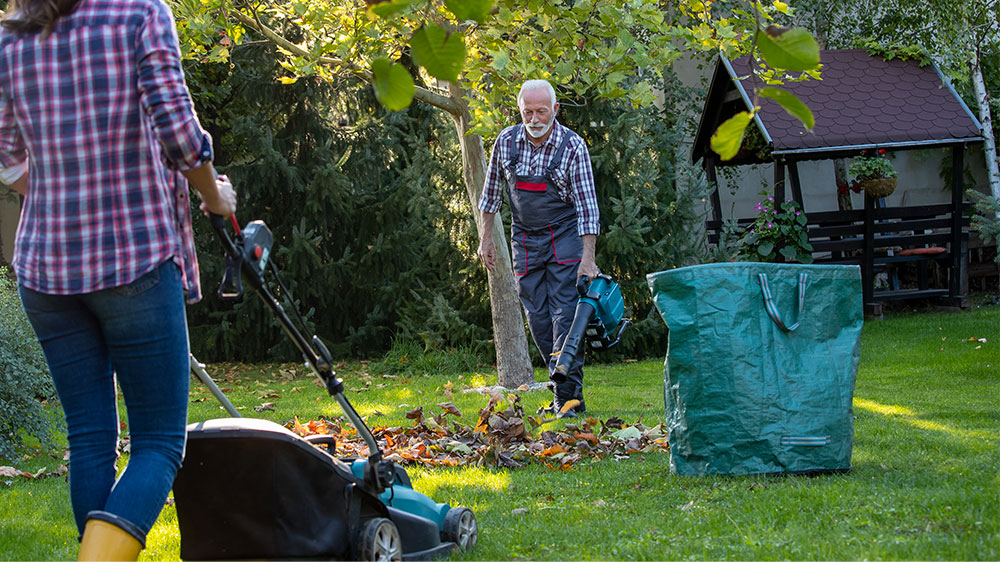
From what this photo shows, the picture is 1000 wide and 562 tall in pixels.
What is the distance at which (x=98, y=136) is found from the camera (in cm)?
227

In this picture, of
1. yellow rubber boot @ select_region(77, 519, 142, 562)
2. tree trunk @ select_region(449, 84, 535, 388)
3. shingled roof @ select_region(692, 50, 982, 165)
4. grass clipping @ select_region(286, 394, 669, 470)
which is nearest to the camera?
yellow rubber boot @ select_region(77, 519, 142, 562)

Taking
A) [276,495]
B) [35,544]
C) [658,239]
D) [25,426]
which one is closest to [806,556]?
[276,495]

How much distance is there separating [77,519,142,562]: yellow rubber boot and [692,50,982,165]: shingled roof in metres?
9.76

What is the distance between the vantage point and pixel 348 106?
1188 cm

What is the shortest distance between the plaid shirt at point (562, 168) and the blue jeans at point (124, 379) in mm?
3585

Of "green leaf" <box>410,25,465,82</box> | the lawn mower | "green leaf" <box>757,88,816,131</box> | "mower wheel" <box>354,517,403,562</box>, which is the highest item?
"green leaf" <box>410,25,465,82</box>

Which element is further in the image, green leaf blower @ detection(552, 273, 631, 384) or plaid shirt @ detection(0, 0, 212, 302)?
green leaf blower @ detection(552, 273, 631, 384)

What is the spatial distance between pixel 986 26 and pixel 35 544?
13.3m

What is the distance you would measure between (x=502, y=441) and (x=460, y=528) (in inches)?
67.0

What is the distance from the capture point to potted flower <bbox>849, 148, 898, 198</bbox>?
11844 mm

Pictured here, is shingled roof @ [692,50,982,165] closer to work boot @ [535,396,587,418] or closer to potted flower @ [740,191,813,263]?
potted flower @ [740,191,813,263]

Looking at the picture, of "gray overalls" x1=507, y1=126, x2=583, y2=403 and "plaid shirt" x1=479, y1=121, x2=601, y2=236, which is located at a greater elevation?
"plaid shirt" x1=479, y1=121, x2=601, y2=236

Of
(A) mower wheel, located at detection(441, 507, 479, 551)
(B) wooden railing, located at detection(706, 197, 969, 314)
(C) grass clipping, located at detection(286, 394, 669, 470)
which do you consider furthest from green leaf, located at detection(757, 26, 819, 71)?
(B) wooden railing, located at detection(706, 197, 969, 314)

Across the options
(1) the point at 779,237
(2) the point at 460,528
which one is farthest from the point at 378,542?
(1) the point at 779,237
